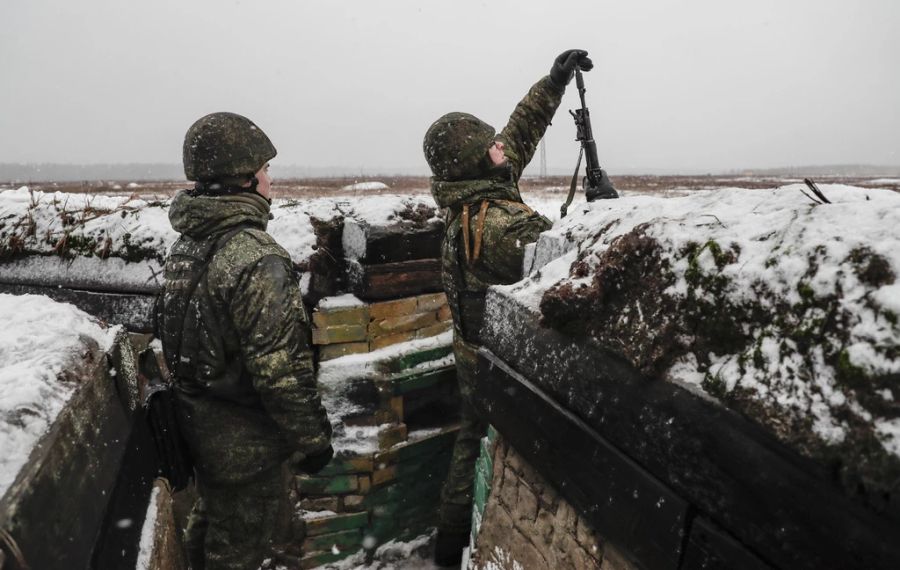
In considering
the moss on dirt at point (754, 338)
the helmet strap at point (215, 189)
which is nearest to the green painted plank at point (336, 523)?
the helmet strap at point (215, 189)

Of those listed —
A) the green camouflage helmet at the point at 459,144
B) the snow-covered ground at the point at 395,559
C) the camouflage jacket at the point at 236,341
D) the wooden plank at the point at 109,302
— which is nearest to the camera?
the camouflage jacket at the point at 236,341

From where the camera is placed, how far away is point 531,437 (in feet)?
4.48

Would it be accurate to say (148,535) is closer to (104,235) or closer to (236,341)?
(236,341)

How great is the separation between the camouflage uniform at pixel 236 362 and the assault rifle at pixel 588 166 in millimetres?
1860

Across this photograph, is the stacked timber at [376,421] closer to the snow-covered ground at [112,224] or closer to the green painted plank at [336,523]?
the green painted plank at [336,523]

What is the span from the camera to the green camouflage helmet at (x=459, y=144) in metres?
2.78

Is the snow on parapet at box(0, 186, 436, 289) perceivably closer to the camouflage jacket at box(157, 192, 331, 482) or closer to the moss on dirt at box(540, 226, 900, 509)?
the camouflage jacket at box(157, 192, 331, 482)

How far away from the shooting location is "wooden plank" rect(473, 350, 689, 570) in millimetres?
1000

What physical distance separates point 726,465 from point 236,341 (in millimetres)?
1823

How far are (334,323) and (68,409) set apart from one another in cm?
→ 153

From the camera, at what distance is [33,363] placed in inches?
49.9

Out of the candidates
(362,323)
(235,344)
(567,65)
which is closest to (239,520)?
(235,344)

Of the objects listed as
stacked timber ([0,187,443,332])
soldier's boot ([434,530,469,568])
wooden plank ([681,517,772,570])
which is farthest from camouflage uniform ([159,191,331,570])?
wooden plank ([681,517,772,570])

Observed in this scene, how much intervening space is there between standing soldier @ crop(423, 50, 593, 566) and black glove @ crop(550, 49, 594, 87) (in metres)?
0.94
